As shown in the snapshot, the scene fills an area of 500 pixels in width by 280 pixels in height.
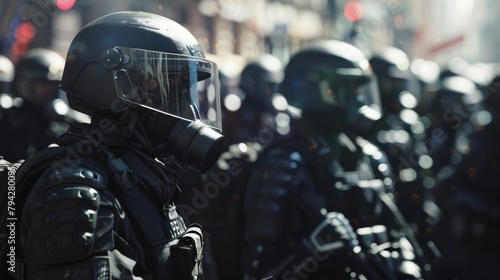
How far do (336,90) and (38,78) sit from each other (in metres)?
3.31

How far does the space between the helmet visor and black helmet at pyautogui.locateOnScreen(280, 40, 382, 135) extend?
8.18 feet

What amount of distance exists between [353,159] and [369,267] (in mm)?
1015

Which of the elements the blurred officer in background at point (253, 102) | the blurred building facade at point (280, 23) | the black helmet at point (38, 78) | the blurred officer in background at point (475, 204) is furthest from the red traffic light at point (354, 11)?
the black helmet at point (38, 78)

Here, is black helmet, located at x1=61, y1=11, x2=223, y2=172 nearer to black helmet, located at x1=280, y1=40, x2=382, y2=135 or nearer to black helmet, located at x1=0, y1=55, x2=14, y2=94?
black helmet, located at x1=280, y1=40, x2=382, y2=135

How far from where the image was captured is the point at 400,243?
4301 mm

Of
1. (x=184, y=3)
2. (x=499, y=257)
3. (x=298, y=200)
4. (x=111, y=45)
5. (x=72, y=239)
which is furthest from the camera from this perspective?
(x=184, y=3)

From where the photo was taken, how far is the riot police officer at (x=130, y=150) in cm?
197

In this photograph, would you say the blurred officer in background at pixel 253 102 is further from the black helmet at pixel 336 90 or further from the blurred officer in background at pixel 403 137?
the black helmet at pixel 336 90

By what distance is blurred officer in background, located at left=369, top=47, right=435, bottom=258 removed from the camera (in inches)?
243

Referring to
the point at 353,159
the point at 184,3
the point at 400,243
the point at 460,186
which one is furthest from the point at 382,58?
the point at 184,3

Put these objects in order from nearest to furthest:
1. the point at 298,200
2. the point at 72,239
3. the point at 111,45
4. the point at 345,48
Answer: the point at 72,239 < the point at 111,45 < the point at 298,200 < the point at 345,48

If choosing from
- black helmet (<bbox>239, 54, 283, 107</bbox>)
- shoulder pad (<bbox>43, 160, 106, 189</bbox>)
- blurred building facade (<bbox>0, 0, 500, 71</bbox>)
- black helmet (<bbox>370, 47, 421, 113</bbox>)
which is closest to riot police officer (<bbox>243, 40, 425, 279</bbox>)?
shoulder pad (<bbox>43, 160, 106, 189</bbox>)

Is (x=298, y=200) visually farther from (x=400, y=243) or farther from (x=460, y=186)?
(x=460, y=186)

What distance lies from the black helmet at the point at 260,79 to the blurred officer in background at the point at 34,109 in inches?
90.6
